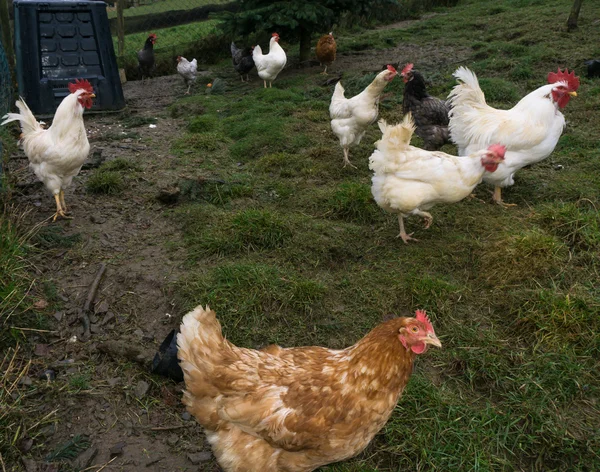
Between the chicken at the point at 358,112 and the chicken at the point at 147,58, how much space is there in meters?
6.64

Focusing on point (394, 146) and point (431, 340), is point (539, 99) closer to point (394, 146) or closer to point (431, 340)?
point (394, 146)

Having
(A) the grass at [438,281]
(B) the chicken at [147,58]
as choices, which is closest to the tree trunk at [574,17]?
(A) the grass at [438,281]

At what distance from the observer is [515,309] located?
3035 mm

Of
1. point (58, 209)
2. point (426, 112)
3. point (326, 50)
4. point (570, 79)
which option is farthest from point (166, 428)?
point (326, 50)

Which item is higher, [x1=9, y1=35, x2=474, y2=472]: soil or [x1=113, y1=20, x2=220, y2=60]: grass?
[x1=113, y1=20, x2=220, y2=60]: grass

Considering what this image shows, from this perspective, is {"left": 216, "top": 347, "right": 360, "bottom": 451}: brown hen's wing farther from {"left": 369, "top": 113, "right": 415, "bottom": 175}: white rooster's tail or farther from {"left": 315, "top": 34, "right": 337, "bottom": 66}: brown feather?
{"left": 315, "top": 34, "right": 337, "bottom": 66}: brown feather

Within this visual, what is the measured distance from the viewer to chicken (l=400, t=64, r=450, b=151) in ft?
17.0

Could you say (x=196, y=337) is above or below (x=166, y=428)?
above

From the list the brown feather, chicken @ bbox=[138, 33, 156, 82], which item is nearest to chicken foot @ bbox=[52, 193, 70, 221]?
the brown feather

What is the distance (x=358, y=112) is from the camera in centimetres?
528

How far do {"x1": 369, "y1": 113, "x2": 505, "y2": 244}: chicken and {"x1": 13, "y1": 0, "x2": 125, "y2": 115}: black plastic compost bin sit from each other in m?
5.90

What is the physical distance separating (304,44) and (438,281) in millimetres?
8721

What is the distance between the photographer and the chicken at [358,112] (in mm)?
5211

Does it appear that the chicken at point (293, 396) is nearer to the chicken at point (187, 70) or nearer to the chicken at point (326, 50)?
the chicken at point (187, 70)
